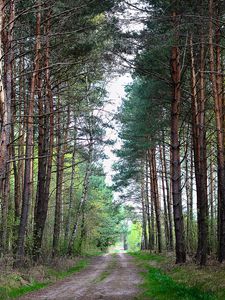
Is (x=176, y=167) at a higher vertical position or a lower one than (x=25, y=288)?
higher

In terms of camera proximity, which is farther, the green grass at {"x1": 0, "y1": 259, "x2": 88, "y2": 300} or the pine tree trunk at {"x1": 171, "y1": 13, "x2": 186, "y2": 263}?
the pine tree trunk at {"x1": 171, "y1": 13, "x2": 186, "y2": 263}

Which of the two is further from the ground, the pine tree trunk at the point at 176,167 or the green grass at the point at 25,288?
the pine tree trunk at the point at 176,167

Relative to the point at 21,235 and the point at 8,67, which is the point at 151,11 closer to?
the point at 8,67

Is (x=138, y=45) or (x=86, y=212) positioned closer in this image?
(x=138, y=45)

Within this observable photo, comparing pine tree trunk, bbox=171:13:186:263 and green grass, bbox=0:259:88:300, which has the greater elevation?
pine tree trunk, bbox=171:13:186:263

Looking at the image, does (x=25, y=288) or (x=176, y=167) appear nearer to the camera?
(x=25, y=288)

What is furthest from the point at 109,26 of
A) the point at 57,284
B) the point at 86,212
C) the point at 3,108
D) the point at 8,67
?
the point at 86,212

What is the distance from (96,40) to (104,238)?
1809 inches

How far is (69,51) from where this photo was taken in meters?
15.9

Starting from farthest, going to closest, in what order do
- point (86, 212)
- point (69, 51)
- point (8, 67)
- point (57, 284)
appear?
point (86, 212)
point (69, 51)
point (57, 284)
point (8, 67)

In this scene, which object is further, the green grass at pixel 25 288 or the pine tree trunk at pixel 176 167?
the pine tree trunk at pixel 176 167

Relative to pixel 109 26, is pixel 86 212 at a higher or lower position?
lower

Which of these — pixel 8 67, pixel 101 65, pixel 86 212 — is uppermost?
pixel 101 65

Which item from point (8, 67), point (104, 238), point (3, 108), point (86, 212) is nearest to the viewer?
point (3, 108)
